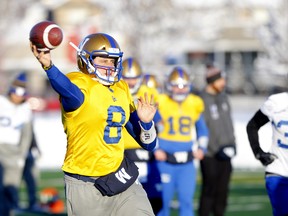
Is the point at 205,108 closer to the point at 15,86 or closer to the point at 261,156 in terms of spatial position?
the point at 15,86

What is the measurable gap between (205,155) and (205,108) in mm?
582

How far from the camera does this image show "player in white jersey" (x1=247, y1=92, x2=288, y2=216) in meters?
7.23

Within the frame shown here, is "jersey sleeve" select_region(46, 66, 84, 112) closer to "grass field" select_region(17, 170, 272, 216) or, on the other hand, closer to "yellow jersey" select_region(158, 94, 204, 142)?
"yellow jersey" select_region(158, 94, 204, 142)

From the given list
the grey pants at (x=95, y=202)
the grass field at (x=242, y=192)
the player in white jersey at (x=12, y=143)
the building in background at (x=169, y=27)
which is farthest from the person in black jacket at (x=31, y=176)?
the building in background at (x=169, y=27)

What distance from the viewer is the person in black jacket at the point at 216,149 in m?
10.7

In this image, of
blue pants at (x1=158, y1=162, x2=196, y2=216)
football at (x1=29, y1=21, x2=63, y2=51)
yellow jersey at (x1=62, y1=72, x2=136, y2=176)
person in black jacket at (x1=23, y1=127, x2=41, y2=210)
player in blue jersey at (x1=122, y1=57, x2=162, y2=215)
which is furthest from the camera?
person in black jacket at (x1=23, y1=127, x2=41, y2=210)

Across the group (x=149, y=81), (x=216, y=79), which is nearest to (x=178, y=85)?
(x=149, y=81)

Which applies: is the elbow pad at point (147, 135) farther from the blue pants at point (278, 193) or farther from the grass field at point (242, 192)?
the grass field at point (242, 192)

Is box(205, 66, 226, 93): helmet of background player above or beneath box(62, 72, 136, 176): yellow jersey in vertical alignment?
above

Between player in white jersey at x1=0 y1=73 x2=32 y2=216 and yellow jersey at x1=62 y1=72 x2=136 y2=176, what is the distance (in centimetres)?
520

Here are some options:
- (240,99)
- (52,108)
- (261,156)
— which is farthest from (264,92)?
(261,156)

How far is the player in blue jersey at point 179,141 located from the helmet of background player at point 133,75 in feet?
2.38

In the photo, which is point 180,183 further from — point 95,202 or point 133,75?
point 95,202

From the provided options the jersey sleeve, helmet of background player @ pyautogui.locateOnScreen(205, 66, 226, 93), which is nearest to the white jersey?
the jersey sleeve
